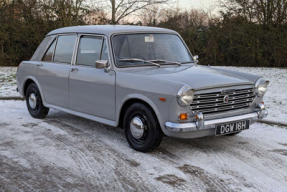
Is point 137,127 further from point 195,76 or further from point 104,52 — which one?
point 104,52

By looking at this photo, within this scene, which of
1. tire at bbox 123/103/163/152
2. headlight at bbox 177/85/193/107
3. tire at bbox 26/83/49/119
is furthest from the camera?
tire at bbox 26/83/49/119

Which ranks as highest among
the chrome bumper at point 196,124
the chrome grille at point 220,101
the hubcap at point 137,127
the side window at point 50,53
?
the side window at point 50,53

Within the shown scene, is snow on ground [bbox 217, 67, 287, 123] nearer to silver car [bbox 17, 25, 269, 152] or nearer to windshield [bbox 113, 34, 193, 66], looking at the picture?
silver car [bbox 17, 25, 269, 152]

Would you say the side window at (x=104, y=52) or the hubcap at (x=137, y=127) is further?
the side window at (x=104, y=52)

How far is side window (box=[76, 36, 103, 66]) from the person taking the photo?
232 inches

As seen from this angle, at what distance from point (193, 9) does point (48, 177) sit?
820 inches

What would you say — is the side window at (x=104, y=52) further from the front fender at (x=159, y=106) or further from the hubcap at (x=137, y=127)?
the hubcap at (x=137, y=127)

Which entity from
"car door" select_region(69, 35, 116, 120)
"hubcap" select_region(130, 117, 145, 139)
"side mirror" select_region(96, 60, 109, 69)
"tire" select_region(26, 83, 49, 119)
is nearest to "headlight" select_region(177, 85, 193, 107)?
"hubcap" select_region(130, 117, 145, 139)

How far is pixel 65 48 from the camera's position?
21.8 ft

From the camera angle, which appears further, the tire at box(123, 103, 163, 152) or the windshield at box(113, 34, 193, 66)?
the windshield at box(113, 34, 193, 66)

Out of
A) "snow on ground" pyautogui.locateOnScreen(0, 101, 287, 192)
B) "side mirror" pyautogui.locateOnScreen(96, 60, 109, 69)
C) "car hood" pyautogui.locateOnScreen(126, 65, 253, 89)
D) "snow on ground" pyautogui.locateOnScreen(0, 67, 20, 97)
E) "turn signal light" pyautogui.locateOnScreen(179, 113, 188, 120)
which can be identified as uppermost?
"side mirror" pyautogui.locateOnScreen(96, 60, 109, 69)

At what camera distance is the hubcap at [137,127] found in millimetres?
5061

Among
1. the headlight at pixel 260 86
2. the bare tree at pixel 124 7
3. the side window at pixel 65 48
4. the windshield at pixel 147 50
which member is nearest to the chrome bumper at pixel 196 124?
the headlight at pixel 260 86

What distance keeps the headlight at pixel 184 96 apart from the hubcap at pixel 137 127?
73 centimetres
